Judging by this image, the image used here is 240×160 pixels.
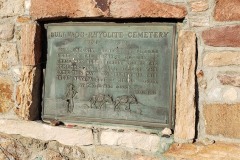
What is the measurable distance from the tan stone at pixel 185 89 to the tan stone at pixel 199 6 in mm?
177

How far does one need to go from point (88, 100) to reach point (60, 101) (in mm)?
268

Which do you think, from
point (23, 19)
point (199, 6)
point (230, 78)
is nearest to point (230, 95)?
point (230, 78)

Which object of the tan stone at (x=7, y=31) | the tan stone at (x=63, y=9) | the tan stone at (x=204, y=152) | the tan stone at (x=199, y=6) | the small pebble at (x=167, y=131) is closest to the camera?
the tan stone at (x=204, y=152)

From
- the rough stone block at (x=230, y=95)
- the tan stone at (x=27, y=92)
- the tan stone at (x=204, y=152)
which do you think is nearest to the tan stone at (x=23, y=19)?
the tan stone at (x=27, y=92)

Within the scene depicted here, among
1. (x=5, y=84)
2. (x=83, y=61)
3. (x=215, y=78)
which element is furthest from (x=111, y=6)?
(x=5, y=84)

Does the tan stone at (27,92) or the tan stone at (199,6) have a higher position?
the tan stone at (199,6)

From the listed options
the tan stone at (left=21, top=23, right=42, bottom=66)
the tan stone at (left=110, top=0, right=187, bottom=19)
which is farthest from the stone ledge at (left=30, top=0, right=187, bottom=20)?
the tan stone at (left=21, top=23, right=42, bottom=66)

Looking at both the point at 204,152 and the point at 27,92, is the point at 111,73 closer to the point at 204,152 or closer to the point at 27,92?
the point at 27,92

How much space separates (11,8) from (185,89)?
66.2 inches

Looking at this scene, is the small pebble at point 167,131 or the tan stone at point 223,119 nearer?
the tan stone at point 223,119

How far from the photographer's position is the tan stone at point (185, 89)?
257cm

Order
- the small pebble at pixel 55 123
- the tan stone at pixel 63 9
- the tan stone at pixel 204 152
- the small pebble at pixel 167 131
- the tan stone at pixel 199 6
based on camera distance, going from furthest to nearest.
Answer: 1. the small pebble at pixel 55 123
2. the tan stone at pixel 63 9
3. the small pebble at pixel 167 131
4. the tan stone at pixel 199 6
5. the tan stone at pixel 204 152

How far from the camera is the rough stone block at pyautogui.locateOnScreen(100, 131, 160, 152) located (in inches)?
106

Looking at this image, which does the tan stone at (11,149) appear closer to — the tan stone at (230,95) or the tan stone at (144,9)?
the tan stone at (144,9)
